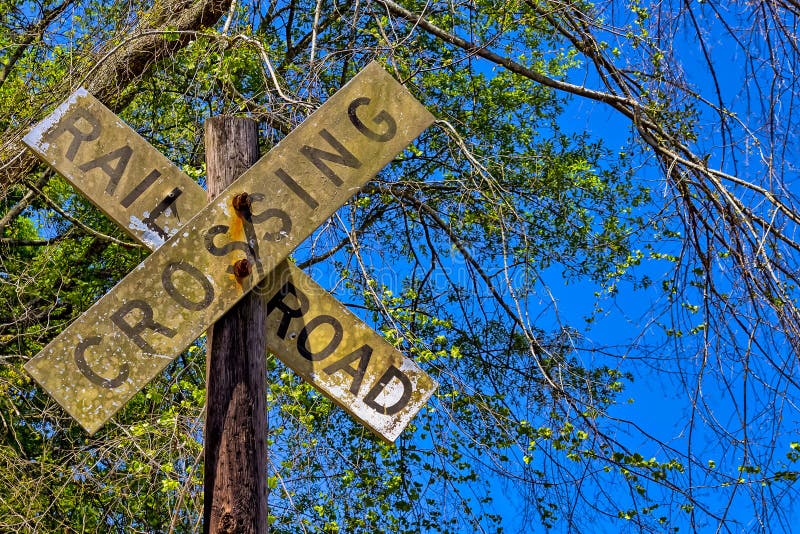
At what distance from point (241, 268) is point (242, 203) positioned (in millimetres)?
194

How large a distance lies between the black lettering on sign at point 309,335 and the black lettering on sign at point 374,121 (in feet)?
1.94

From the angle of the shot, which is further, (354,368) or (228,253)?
(354,368)

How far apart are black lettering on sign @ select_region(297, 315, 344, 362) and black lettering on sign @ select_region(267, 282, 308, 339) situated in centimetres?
5

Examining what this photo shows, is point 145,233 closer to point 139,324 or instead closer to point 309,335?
point 139,324

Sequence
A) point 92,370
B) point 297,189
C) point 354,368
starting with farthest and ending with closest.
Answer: point 354,368, point 297,189, point 92,370

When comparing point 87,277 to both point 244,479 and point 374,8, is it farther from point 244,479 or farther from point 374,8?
point 244,479

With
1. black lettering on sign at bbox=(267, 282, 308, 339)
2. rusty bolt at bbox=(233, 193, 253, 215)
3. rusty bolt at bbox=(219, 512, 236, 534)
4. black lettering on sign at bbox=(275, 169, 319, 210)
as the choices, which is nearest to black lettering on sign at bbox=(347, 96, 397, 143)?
black lettering on sign at bbox=(275, 169, 319, 210)

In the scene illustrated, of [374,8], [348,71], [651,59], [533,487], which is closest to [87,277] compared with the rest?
[348,71]

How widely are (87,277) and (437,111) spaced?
3633mm

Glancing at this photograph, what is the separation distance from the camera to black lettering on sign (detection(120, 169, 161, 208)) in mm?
2699

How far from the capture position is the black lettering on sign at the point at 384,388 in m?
2.76

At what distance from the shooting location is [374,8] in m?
7.88

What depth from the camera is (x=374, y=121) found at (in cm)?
277

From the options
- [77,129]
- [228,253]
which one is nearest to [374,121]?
[228,253]
